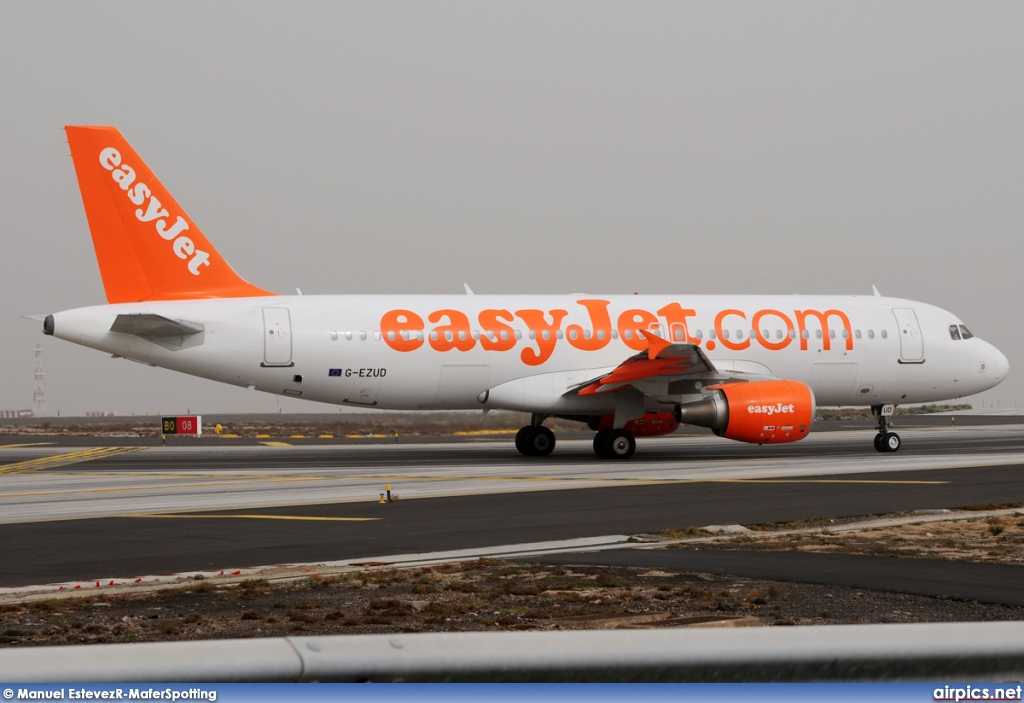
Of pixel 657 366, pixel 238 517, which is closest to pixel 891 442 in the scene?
pixel 657 366

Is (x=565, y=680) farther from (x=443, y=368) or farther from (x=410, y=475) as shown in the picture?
(x=443, y=368)

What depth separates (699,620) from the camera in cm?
838

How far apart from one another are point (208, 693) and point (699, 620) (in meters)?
6.25

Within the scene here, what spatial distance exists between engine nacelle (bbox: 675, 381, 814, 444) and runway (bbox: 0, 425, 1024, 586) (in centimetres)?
83

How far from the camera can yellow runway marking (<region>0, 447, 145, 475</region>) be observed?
30609 millimetres

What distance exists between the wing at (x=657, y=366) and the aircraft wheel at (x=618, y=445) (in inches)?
56.3

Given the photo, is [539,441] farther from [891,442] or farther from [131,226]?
[131,226]

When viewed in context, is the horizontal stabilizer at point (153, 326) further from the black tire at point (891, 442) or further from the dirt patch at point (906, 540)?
the black tire at point (891, 442)

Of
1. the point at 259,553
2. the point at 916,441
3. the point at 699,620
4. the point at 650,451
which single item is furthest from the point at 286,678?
the point at 916,441

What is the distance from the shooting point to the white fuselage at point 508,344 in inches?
1176

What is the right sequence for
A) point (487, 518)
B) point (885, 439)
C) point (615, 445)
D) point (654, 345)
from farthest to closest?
1. point (885, 439)
2. point (615, 445)
3. point (654, 345)
4. point (487, 518)

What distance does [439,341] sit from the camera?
31031mm

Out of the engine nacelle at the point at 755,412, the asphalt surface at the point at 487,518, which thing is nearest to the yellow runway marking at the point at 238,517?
the asphalt surface at the point at 487,518

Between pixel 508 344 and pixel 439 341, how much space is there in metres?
1.93
